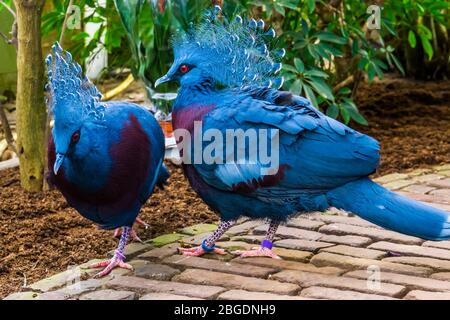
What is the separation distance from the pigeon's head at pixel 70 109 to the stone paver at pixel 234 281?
69 centimetres

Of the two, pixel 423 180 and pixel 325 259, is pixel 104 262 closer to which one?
pixel 325 259

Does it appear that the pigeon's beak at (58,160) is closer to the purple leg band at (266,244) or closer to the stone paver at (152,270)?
the stone paver at (152,270)

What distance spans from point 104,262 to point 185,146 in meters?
0.63

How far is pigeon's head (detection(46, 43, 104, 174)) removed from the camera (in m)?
3.48

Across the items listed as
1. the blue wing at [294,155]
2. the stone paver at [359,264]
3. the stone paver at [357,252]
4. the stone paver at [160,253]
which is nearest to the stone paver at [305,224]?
the stone paver at [357,252]

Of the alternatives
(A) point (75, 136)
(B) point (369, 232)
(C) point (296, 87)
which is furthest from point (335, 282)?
(C) point (296, 87)

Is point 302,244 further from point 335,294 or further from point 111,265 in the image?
point 111,265

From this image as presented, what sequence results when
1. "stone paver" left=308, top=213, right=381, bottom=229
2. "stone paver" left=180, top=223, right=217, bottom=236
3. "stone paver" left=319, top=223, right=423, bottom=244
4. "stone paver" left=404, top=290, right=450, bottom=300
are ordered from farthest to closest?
"stone paver" left=308, top=213, right=381, bottom=229
"stone paver" left=180, top=223, right=217, bottom=236
"stone paver" left=319, top=223, right=423, bottom=244
"stone paver" left=404, top=290, right=450, bottom=300

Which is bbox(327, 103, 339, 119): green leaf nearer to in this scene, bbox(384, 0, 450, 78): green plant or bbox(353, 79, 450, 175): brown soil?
bbox(353, 79, 450, 175): brown soil

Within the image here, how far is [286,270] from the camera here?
3777 millimetres

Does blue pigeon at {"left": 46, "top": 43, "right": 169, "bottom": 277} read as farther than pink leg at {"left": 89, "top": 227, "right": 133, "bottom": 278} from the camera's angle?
No

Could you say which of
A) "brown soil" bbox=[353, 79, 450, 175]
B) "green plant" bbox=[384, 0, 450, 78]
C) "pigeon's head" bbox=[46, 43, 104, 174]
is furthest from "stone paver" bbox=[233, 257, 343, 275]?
"green plant" bbox=[384, 0, 450, 78]

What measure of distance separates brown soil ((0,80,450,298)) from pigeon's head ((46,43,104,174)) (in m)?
0.63
